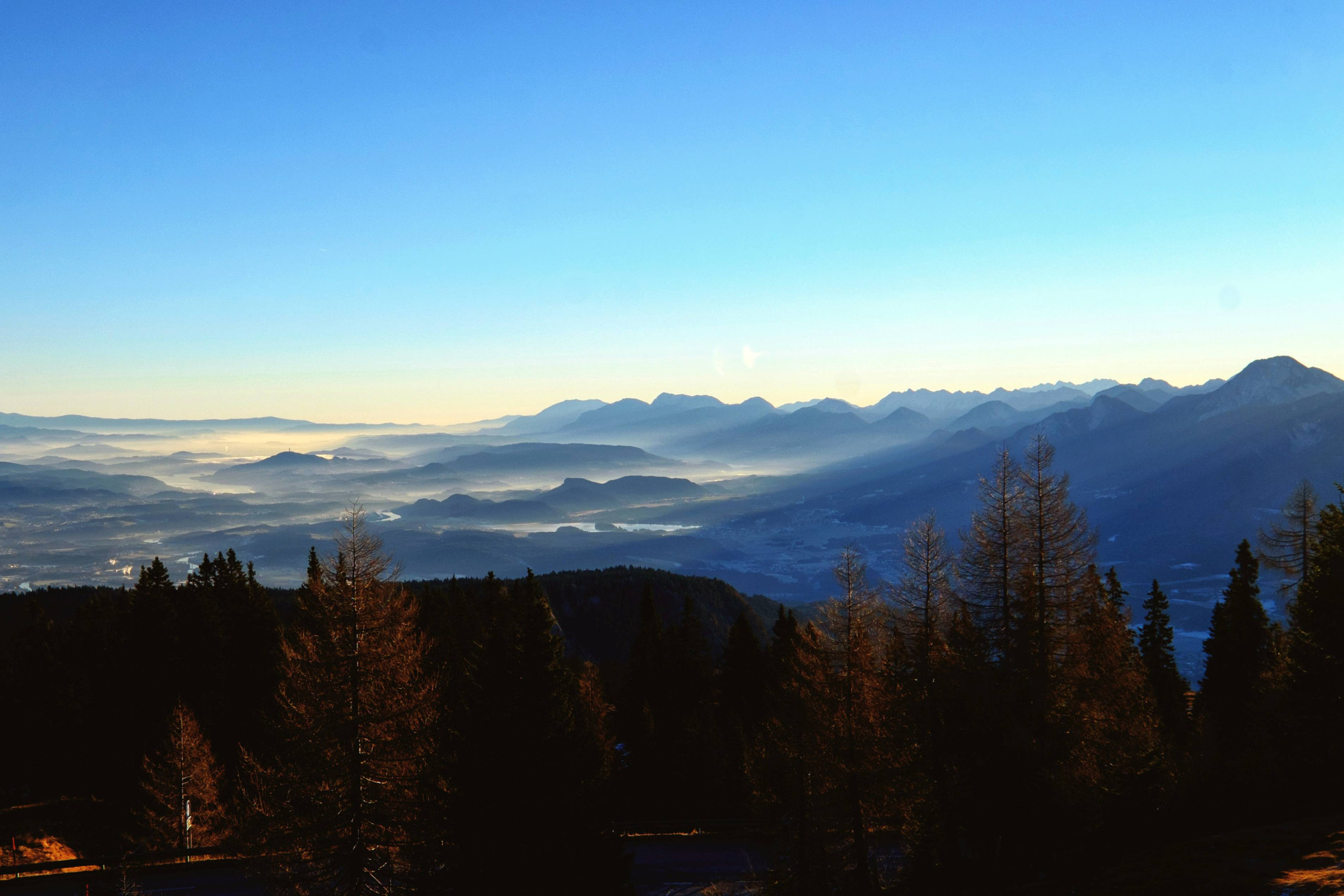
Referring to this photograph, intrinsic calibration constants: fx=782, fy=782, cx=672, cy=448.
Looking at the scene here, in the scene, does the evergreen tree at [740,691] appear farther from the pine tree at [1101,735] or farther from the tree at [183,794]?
the tree at [183,794]

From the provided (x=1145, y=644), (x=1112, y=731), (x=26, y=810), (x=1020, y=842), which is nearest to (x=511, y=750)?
(x=1020, y=842)

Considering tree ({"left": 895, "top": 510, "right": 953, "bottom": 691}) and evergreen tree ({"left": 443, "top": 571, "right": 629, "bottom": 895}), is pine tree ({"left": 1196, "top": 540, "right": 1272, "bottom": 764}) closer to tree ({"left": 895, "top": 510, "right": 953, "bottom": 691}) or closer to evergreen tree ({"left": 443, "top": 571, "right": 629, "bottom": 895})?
tree ({"left": 895, "top": 510, "right": 953, "bottom": 691})

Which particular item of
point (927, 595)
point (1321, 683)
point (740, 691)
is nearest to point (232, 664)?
Answer: point (740, 691)

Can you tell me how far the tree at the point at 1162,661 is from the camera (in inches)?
1608

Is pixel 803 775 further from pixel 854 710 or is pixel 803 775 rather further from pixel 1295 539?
pixel 1295 539

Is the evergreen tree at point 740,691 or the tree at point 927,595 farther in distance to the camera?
the evergreen tree at point 740,691

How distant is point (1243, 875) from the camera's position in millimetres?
14867

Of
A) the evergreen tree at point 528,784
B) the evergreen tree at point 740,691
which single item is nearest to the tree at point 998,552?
the evergreen tree at point 528,784

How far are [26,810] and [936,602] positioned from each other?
4614 cm

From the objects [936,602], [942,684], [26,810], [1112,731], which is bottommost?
[26,810]

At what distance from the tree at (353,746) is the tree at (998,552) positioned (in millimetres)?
15938

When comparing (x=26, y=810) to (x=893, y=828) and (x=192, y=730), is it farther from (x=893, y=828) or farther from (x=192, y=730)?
(x=893, y=828)

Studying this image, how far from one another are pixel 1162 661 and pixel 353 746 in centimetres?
4770

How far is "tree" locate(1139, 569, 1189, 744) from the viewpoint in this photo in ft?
134
